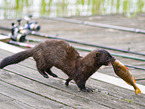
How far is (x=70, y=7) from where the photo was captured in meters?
6.86

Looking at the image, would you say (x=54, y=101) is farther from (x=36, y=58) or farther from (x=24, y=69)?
(x=24, y=69)

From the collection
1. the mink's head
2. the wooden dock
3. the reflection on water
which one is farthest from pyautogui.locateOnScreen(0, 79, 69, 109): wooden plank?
the reflection on water

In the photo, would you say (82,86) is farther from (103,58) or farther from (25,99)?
(25,99)

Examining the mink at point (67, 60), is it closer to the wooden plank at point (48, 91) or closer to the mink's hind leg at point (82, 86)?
the mink's hind leg at point (82, 86)

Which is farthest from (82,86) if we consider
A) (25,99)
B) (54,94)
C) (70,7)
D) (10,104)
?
(70,7)

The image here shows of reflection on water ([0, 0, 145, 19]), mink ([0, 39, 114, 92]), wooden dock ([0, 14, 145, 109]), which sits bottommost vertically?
wooden dock ([0, 14, 145, 109])

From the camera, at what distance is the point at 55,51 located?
203 cm

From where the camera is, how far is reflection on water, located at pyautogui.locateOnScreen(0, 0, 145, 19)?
652 centimetres

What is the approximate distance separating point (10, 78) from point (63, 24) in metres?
3.59

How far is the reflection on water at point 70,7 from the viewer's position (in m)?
6.52

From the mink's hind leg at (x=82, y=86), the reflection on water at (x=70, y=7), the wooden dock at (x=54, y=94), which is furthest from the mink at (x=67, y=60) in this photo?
the reflection on water at (x=70, y=7)

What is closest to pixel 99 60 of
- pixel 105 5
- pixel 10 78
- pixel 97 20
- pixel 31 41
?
pixel 10 78

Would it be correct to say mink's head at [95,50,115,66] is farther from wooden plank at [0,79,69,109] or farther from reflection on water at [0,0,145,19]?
reflection on water at [0,0,145,19]

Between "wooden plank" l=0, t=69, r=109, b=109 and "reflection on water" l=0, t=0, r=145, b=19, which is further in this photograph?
"reflection on water" l=0, t=0, r=145, b=19
